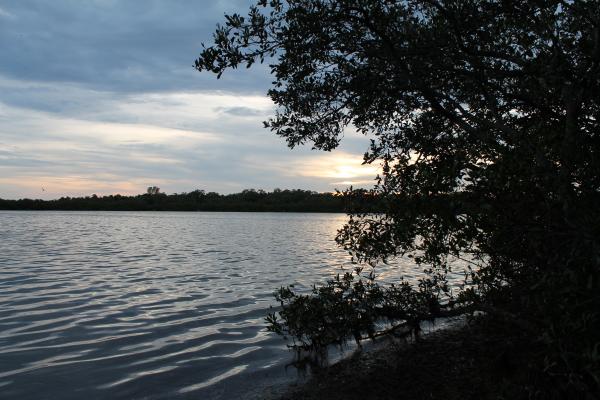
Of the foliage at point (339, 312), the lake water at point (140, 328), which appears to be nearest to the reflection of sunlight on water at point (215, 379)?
the lake water at point (140, 328)

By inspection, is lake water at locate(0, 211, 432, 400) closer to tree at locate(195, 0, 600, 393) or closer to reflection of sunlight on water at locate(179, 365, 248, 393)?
reflection of sunlight on water at locate(179, 365, 248, 393)

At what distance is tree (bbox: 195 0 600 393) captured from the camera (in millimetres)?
5105

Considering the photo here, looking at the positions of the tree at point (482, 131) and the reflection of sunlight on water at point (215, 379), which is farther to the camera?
the reflection of sunlight on water at point (215, 379)

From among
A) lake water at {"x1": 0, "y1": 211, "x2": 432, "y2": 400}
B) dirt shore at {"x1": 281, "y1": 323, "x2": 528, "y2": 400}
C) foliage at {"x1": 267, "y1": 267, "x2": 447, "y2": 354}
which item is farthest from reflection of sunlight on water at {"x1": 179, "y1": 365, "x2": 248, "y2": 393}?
foliage at {"x1": 267, "y1": 267, "x2": 447, "y2": 354}

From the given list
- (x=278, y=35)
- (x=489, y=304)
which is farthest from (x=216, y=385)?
(x=278, y=35)

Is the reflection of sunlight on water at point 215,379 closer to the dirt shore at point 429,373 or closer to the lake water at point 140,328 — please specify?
the lake water at point 140,328

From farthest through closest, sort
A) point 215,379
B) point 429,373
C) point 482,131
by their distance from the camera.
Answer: point 215,379, point 429,373, point 482,131

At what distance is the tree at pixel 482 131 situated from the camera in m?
5.11

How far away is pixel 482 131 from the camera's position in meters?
7.38

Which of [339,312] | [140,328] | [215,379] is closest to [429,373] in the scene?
[339,312]

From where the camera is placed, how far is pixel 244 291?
65.8ft

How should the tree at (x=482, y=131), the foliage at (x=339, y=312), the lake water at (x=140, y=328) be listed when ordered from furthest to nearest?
the lake water at (x=140, y=328)
the foliage at (x=339, y=312)
the tree at (x=482, y=131)

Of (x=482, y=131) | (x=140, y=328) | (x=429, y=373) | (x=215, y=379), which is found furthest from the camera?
(x=140, y=328)

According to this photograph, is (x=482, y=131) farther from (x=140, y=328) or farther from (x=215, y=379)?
(x=140, y=328)
